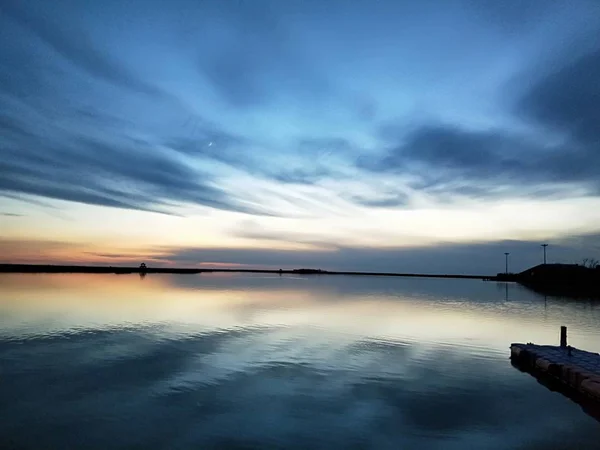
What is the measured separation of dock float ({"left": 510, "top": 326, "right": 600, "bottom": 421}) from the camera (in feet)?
64.2

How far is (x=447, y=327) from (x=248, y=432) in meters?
29.7

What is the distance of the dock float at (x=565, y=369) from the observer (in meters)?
19.6

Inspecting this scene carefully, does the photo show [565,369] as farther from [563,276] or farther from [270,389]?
[563,276]

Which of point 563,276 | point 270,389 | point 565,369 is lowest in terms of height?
point 270,389

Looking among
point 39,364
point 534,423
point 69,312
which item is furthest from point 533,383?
point 69,312

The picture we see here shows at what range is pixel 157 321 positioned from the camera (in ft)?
130

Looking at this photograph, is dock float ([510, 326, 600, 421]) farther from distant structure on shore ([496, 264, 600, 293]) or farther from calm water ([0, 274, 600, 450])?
distant structure on shore ([496, 264, 600, 293])

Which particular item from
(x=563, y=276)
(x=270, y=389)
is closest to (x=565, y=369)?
(x=270, y=389)

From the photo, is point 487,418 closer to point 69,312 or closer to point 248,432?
point 248,432

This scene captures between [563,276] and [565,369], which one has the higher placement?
[563,276]

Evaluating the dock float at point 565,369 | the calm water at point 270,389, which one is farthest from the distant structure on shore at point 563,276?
the dock float at point 565,369

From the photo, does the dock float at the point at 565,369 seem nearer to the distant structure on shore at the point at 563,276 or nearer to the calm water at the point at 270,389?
the calm water at the point at 270,389

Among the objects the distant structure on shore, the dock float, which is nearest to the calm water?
the dock float

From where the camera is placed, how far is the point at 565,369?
2238cm
